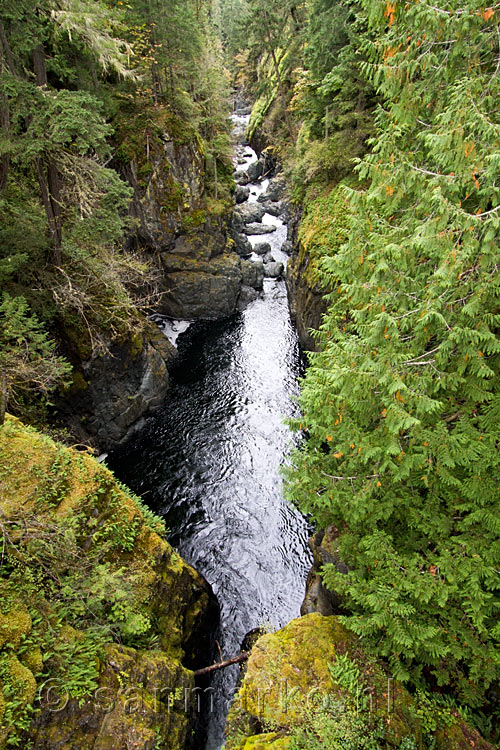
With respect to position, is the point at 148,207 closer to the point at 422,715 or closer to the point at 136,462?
the point at 136,462

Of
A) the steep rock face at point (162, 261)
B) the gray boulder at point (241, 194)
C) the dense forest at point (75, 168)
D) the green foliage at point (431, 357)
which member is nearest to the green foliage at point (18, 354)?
the dense forest at point (75, 168)

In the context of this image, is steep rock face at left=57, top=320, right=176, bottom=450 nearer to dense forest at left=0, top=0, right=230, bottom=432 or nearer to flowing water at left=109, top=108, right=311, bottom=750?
dense forest at left=0, top=0, right=230, bottom=432

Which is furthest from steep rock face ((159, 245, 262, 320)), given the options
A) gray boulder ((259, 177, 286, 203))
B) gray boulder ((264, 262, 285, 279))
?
gray boulder ((259, 177, 286, 203))

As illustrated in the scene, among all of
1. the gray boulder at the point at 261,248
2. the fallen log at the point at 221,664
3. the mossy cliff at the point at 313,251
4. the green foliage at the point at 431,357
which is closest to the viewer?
the green foliage at the point at 431,357

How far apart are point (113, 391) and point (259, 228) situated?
24.4 m

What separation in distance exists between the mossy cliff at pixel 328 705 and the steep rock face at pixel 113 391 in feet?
32.6

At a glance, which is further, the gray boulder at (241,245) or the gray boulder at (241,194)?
the gray boulder at (241,194)

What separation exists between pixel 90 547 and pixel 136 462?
332 inches

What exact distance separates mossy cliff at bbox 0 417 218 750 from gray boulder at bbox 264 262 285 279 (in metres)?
23.5

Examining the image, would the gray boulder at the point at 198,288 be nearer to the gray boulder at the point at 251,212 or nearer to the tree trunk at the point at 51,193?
the tree trunk at the point at 51,193

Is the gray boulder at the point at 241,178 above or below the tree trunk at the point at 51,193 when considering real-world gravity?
below

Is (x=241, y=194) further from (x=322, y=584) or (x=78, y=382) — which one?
(x=322, y=584)

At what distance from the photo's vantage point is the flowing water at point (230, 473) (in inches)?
431

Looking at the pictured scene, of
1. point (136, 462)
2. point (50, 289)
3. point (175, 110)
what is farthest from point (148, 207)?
point (136, 462)
